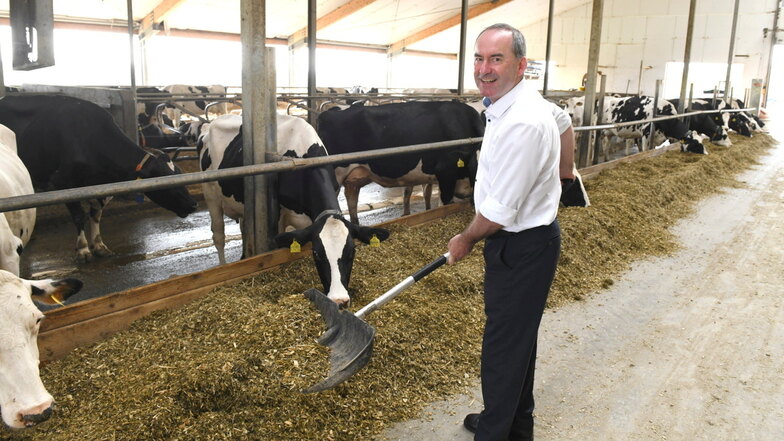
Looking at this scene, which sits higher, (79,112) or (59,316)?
(79,112)

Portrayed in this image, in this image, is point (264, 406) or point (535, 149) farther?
point (264, 406)

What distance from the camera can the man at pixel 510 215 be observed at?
205cm

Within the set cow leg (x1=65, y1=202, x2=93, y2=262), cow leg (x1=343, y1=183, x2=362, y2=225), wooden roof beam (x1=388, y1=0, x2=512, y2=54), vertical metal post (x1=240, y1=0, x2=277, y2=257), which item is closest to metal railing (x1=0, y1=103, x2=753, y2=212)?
vertical metal post (x1=240, y1=0, x2=277, y2=257)

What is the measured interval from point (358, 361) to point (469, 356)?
894mm

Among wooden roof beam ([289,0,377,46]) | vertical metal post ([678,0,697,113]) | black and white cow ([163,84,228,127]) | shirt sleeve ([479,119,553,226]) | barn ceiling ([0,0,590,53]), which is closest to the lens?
shirt sleeve ([479,119,553,226])

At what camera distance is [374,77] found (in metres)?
25.1

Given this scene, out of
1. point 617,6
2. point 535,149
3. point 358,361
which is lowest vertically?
point 358,361

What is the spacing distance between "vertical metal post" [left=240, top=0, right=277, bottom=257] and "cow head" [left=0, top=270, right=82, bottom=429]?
1.91m

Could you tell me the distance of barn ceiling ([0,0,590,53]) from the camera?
16.1 meters

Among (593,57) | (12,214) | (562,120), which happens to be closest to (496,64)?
(562,120)

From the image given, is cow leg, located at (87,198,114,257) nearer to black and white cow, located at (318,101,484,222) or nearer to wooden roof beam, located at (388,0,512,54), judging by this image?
black and white cow, located at (318,101,484,222)

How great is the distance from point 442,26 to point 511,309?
76.1 feet

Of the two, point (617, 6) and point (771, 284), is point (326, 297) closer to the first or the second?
point (771, 284)

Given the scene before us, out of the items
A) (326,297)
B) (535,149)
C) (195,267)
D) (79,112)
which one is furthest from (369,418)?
(79,112)
